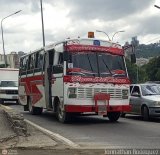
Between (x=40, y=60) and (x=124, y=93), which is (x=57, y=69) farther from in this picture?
(x=40, y=60)

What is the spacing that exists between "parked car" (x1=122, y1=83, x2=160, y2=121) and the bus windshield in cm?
225

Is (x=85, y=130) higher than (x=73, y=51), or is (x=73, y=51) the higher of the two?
(x=73, y=51)

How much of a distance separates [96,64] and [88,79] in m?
0.74

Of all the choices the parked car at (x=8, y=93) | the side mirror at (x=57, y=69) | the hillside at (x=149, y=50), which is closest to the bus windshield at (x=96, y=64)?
the side mirror at (x=57, y=69)

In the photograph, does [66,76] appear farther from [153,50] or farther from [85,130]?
[153,50]

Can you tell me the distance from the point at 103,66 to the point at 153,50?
81412 millimetres

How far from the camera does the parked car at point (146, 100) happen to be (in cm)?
1897

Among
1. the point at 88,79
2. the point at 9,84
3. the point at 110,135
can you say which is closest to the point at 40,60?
the point at 88,79

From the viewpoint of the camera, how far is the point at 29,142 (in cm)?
1090

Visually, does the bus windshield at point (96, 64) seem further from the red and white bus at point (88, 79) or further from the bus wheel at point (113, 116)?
the bus wheel at point (113, 116)

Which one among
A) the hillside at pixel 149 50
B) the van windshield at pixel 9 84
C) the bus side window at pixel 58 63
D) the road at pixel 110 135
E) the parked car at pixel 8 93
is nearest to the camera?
the road at pixel 110 135

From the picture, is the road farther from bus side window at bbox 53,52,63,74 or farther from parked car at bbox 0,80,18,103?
parked car at bbox 0,80,18,103

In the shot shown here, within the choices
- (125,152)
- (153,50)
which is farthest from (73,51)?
(153,50)

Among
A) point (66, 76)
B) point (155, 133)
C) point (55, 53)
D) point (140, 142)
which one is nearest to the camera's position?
point (140, 142)
